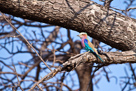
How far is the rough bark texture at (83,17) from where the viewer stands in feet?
8.28


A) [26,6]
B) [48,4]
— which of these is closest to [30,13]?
[26,6]

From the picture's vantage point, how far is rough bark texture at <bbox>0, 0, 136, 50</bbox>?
252 cm

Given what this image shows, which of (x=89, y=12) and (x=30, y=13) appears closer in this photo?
(x=30, y=13)

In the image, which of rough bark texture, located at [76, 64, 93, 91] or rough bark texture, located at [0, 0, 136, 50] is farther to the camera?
rough bark texture, located at [76, 64, 93, 91]

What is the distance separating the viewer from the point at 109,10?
9.78ft

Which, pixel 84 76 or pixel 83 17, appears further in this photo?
pixel 84 76

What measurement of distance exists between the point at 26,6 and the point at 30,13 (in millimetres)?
113

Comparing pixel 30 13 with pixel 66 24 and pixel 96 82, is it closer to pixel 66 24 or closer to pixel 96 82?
pixel 66 24

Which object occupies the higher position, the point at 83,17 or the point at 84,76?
the point at 83,17

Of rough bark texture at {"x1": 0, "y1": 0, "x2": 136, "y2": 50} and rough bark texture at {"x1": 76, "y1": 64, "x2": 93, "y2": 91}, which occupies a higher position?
rough bark texture at {"x1": 0, "y1": 0, "x2": 136, "y2": 50}

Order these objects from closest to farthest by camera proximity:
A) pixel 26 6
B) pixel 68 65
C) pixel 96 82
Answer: pixel 68 65
pixel 26 6
pixel 96 82

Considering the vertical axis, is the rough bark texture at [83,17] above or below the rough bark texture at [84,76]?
above

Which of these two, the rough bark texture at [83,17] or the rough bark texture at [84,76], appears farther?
the rough bark texture at [84,76]

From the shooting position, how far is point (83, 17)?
2738 mm
